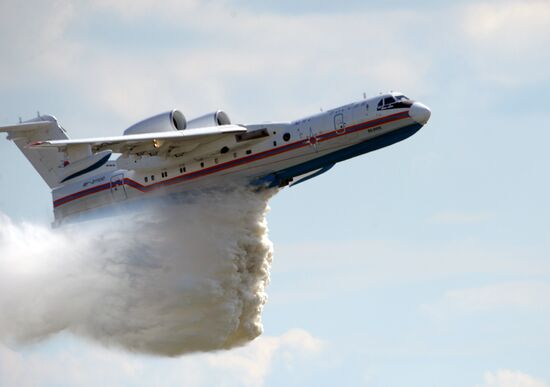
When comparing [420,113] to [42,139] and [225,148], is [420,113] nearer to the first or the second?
[225,148]

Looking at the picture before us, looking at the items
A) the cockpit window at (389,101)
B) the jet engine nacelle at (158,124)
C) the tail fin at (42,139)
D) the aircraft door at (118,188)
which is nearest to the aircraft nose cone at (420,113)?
the cockpit window at (389,101)

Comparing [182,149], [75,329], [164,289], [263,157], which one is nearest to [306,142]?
[263,157]

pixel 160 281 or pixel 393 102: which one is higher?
pixel 393 102

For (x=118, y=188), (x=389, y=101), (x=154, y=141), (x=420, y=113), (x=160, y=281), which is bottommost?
(x=160, y=281)

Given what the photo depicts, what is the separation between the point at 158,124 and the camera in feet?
96.2

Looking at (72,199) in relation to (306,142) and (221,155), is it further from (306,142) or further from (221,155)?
(306,142)

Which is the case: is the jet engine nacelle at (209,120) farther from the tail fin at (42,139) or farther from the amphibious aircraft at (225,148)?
the tail fin at (42,139)

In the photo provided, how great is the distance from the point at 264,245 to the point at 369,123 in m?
4.28

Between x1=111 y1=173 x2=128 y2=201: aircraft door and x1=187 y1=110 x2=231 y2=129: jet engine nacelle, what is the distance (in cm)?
240

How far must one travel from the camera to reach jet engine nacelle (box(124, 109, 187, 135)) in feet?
95.9

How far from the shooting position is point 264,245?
1180 inches

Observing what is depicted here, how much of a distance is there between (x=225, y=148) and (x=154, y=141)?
5.66 feet

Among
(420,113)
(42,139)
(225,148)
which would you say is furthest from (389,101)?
(42,139)

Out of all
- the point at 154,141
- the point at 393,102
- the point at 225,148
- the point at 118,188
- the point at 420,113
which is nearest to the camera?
the point at 420,113
